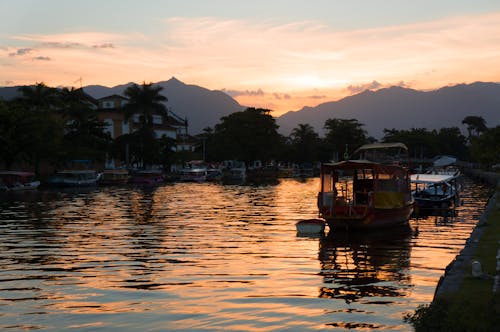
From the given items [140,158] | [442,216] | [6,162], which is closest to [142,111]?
[140,158]

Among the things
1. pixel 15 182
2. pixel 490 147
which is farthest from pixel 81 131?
pixel 490 147

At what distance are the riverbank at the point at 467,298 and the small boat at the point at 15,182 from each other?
69533mm

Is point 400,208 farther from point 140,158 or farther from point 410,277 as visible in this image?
point 140,158

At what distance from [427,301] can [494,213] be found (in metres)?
21.2

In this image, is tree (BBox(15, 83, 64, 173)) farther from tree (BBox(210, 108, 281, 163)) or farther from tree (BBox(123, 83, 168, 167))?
tree (BBox(210, 108, 281, 163))

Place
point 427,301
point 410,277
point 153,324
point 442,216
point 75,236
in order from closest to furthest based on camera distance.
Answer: point 153,324 < point 427,301 < point 410,277 < point 75,236 < point 442,216

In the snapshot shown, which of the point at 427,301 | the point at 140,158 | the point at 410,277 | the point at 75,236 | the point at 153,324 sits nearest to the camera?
the point at 153,324

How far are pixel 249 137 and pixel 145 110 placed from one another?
4590cm

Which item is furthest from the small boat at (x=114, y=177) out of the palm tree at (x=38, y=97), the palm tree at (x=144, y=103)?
the palm tree at (x=144, y=103)

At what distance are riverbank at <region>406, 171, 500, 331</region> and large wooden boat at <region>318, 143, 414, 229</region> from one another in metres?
11.5

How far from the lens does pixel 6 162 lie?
291 feet

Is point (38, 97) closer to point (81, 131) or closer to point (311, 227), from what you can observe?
point (81, 131)

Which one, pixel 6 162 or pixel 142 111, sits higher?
pixel 142 111

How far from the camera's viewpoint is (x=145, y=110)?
121000mm
